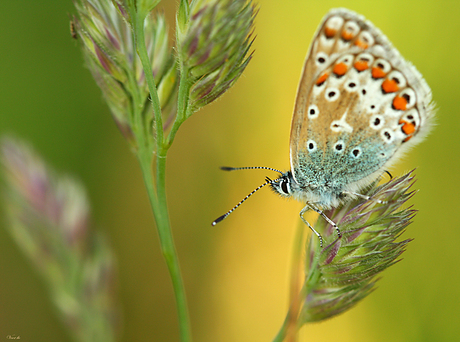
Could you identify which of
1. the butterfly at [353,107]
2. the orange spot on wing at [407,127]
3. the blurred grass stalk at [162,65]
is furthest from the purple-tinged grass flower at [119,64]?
the orange spot on wing at [407,127]

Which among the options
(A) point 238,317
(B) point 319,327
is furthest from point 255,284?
(B) point 319,327

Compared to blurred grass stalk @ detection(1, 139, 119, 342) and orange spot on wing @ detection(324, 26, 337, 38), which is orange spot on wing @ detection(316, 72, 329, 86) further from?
blurred grass stalk @ detection(1, 139, 119, 342)

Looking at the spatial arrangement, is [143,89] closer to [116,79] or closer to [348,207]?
[116,79]

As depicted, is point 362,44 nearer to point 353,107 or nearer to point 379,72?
point 379,72

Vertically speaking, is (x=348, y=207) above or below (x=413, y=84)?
below

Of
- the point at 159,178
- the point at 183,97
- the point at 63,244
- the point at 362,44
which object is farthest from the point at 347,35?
the point at 63,244

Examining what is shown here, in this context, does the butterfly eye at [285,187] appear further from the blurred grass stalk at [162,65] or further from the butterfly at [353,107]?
the blurred grass stalk at [162,65]

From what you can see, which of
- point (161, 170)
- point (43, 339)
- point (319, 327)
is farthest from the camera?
point (319, 327)
